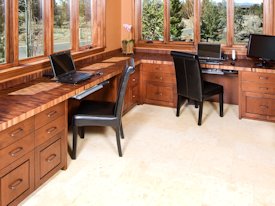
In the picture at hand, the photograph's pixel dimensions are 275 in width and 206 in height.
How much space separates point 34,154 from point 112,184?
0.69 m

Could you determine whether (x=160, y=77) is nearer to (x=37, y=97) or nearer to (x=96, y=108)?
(x=96, y=108)

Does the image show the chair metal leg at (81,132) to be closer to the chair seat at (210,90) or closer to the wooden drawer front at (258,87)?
the chair seat at (210,90)

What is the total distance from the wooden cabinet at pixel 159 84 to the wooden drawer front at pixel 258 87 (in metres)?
1.01

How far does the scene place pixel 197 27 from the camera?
513 cm

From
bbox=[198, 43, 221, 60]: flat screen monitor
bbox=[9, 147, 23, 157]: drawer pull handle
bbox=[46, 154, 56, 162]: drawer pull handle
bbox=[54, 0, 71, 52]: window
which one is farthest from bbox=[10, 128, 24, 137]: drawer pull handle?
bbox=[198, 43, 221, 60]: flat screen monitor

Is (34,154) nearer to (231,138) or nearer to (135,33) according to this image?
(231,138)

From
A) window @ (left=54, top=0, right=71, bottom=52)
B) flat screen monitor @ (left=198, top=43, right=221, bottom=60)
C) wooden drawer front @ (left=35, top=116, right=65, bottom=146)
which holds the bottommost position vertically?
wooden drawer front @ (left=35, top=116, right=65, bottom=146)

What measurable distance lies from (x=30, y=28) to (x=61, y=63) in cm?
48

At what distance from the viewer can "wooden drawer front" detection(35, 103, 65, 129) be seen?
2535 millimetres

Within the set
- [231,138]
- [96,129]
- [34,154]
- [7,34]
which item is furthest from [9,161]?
[231,138]

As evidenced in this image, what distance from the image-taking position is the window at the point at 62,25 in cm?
387

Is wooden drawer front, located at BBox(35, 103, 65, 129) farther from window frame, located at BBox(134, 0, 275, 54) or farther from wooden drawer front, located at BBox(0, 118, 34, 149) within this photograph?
window frame, located at BBox(134, 0, 275, 54)

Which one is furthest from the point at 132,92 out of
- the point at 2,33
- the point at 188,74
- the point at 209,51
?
the point at 2,33

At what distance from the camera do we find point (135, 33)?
5.52 meters
